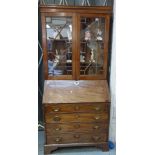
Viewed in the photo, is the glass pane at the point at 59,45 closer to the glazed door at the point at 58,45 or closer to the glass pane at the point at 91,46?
the glazed door at the point at 58,45

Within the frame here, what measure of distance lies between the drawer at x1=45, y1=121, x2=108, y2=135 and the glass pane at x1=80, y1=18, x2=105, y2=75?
0.57 meters

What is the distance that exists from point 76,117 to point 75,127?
0.37ft

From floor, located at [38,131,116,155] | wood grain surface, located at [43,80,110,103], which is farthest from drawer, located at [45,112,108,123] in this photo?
floor, located at [38,131,116,155]

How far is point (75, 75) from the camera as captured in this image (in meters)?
2.58

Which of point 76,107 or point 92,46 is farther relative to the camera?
point 92,46

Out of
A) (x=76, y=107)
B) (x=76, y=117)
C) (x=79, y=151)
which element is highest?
(x=76, y=107)

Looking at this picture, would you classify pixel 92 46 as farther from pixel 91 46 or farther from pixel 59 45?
pixel 59 45

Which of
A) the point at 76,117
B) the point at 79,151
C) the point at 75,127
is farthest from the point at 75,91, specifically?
the point at 79,151

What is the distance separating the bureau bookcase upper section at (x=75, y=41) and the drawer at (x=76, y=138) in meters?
0.62

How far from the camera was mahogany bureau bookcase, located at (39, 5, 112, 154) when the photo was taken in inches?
96.3

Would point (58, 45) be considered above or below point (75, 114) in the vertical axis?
above
